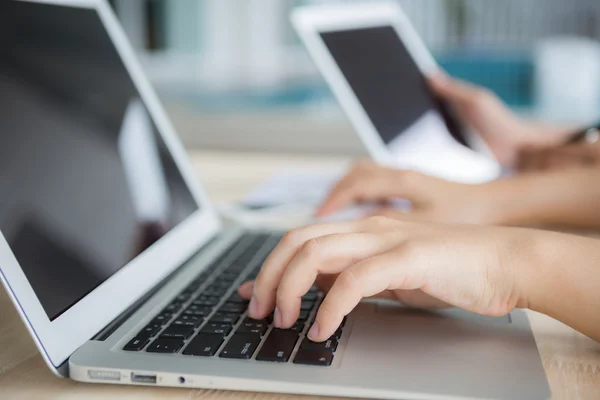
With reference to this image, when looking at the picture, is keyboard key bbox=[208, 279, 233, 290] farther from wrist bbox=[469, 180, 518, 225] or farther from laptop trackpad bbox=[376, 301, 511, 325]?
wrist bbox=[469, 180, 518, 225]

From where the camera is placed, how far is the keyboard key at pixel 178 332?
51cm

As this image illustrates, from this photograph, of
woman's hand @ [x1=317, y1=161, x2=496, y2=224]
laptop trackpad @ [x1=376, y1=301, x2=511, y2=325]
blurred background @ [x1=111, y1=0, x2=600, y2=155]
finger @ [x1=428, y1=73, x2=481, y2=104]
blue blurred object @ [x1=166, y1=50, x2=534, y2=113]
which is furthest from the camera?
blue blurred object @ [x1=166, y1=50, x2=534, y2=113]

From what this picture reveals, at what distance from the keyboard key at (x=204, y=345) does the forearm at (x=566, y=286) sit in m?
0.25

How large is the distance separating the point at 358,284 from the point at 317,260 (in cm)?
4

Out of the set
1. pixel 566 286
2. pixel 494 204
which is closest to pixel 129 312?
pixel 566 286

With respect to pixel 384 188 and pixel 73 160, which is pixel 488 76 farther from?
pixel 73 160

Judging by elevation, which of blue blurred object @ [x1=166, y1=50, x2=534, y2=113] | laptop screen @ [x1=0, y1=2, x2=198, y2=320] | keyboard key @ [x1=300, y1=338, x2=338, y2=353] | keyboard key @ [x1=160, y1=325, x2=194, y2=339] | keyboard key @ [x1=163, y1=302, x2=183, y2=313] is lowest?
blue blurred object @ [x1=166, y1=50, x2=534, y2=113]

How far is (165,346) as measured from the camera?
49cm

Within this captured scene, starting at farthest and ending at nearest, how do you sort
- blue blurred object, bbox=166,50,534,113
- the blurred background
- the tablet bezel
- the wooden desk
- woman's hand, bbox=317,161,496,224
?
1. blue blurred object, bbox=166,50,534,113
2. the blurred background
3. the tablet bezel
4. woman's hand, bbox=317,161,496,224
5. the wooden desk

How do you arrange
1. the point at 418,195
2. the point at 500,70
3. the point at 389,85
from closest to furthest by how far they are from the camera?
1. the point at 418,195
2. the point at 389,85
3. the point at 500,70

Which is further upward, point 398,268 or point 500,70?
point 398,268

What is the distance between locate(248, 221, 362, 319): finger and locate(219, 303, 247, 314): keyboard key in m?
0.02

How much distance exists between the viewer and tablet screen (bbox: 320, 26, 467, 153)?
3.60ft

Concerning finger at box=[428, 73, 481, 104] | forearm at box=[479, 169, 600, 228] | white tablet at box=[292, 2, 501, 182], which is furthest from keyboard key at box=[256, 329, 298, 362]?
finger at box=[428, 73, 481, 104]
